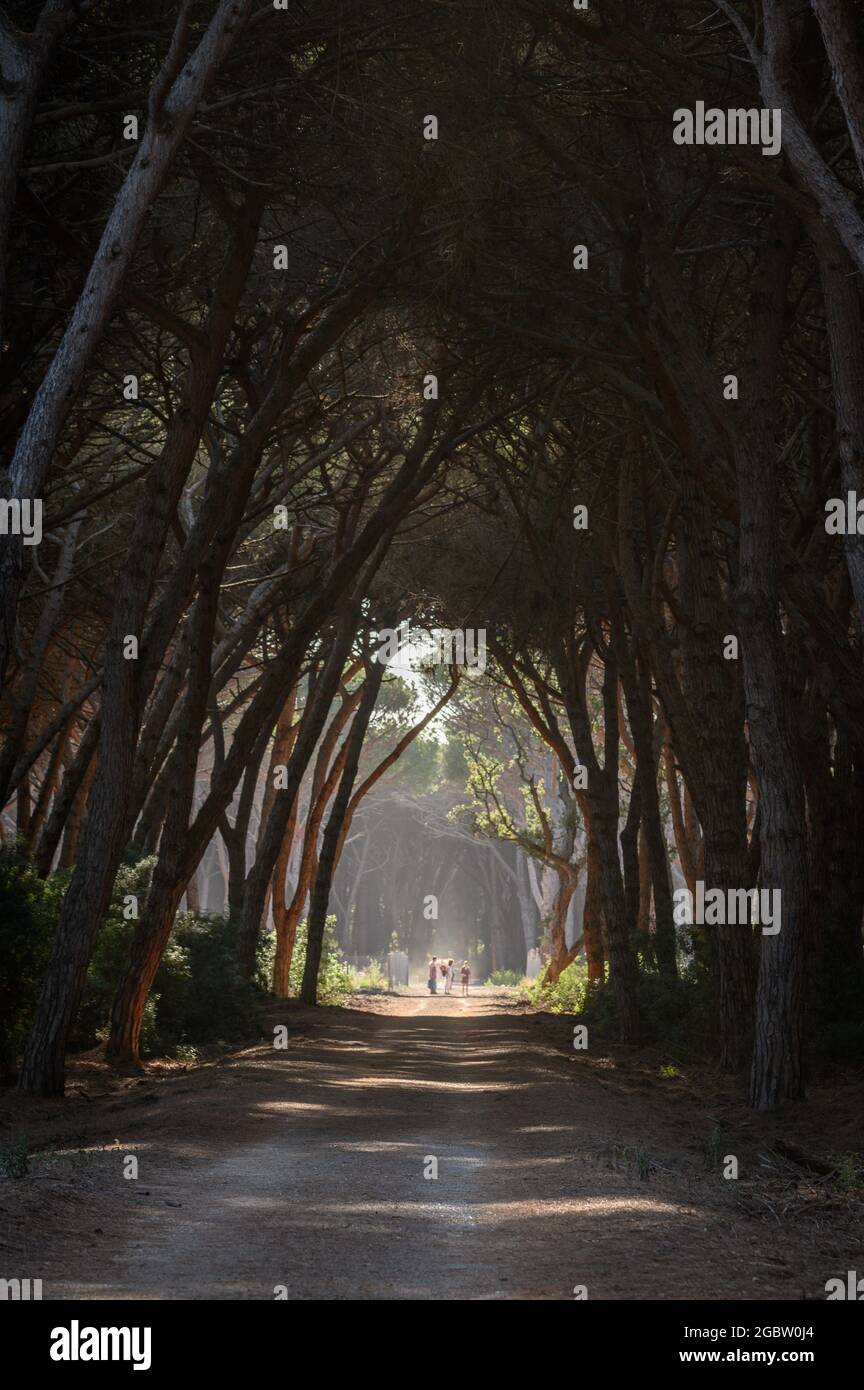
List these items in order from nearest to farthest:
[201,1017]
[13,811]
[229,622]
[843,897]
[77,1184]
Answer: [77,1184] → [843,897] → [201,1017] → [229,622] → [13,811]

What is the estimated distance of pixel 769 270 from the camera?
11.5 m

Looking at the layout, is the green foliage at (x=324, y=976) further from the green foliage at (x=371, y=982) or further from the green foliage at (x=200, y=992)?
the green foliage at (x=371, y=982)

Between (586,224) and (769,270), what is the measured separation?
2797mm

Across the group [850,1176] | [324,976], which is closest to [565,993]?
[324,976]

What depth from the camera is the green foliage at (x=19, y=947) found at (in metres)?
12.8

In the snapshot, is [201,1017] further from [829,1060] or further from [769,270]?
[769,270]

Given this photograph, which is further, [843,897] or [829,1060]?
[843,897]

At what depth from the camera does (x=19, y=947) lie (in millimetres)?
12836

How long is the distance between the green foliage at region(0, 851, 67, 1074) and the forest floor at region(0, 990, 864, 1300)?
69cm

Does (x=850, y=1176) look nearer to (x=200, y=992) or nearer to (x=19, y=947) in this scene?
(x=19, y=947)

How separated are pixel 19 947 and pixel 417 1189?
6.57 metres

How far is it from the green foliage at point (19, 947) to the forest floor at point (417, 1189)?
0.69 meters

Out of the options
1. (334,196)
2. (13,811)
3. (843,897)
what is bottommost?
(843,897)

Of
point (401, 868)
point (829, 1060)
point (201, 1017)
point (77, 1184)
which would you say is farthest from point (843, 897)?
point (401, 868)
